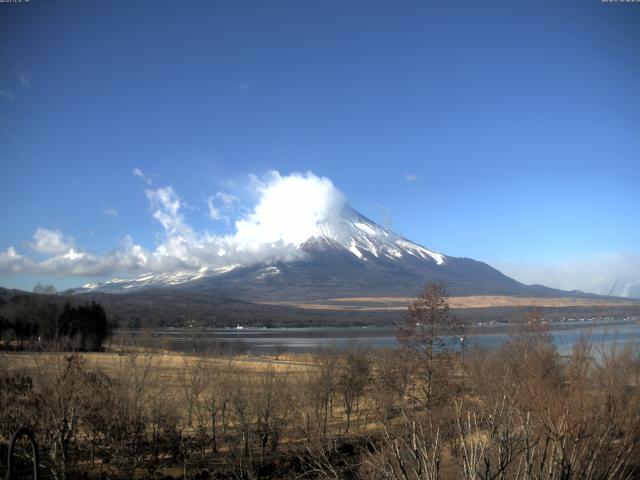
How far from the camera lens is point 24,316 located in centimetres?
7556

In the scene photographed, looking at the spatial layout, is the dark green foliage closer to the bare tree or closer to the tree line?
the tree line

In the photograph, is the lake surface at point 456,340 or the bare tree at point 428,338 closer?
the lake surface at point 456,340

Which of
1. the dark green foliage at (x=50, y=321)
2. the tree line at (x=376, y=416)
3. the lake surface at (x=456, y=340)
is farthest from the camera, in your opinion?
the dark green foliage at (x=50, y=321)

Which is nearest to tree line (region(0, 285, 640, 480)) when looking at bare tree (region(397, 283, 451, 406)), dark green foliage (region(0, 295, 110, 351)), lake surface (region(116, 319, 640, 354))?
bare tree (region(397, 283, 451, 406))

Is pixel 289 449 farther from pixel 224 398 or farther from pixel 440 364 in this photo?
pixel 440 364

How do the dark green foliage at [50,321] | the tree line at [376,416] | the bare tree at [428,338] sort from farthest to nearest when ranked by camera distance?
the dark green foliage at [50,321], the bare tree at [428,338], the tree line at [376,416]

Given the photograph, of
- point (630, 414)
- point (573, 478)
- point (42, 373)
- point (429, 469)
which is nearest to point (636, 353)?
point (630, 414)

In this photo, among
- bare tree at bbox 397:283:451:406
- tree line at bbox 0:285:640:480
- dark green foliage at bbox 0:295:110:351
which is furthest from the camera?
dark green foliage at bbox 0:295:110:351

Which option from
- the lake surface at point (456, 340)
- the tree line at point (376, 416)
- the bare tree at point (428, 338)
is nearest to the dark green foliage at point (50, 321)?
the lake surface at point (456, 340)

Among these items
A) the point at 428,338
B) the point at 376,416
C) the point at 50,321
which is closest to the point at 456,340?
the point at 428,338

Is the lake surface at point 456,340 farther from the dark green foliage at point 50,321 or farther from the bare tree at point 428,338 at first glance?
the dark green foliage at point 50,321

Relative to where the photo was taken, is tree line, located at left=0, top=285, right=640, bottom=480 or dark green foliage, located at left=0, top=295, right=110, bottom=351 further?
dark green foliage, located at left=0, top=295, right=110, bottom=351

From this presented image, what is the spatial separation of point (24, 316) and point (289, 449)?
218 ft

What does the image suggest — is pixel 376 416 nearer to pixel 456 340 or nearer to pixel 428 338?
pixel 428 338
